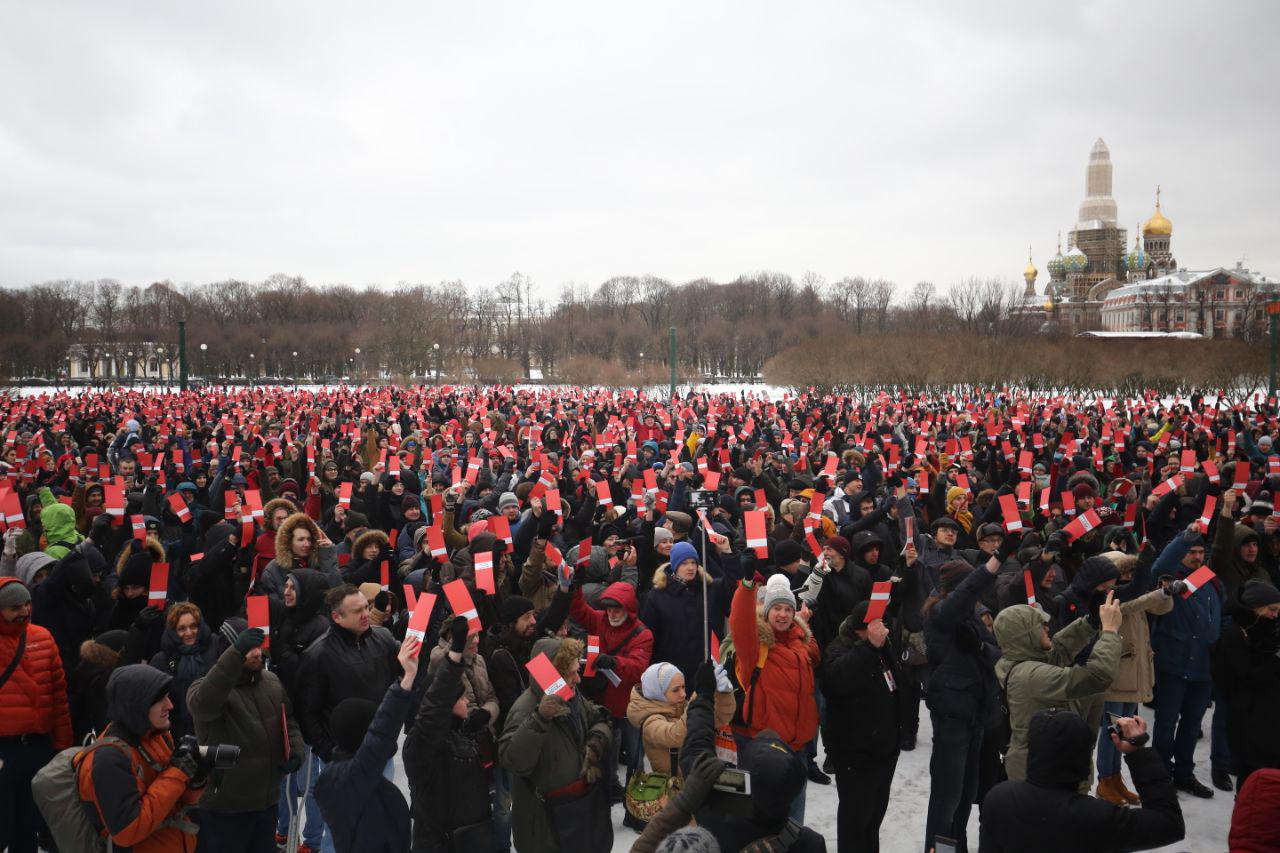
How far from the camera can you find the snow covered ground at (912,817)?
16.5 ft

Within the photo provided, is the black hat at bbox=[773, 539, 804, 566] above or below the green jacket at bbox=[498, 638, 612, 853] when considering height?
above

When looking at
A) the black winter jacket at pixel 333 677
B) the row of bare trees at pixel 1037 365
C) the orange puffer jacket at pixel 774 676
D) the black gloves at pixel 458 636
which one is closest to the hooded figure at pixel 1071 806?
the orange puffer jacket at pixel 774 676

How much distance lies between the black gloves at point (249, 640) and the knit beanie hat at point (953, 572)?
350 centimetres

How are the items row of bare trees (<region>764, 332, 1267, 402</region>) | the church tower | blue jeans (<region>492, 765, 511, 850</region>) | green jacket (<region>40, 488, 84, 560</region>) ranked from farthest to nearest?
the church tower < row of bare trees (<region>764, 332, 1267, 402</region>) < green jacket (<region>40, 488, 84, 560</region>) < blue jeans (<region>492, 765, 511, 850</region>)

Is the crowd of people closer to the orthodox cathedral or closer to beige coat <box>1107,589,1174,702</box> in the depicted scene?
beige coat <box>1107,589,1174,702</box>

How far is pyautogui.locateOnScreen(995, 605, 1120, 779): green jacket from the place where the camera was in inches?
157

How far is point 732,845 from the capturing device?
3.07m

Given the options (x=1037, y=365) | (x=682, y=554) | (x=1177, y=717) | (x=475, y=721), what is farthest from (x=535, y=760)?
(x=1037, y=365)

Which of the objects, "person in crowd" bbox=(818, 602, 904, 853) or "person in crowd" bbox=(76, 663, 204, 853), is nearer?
"person in crowd" bbox=(76, 663, 204, 853)

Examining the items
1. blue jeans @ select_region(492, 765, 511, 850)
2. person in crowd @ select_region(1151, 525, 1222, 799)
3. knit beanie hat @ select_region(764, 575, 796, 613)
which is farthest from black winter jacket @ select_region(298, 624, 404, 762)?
person in crowd @ select_region(1151, 525, 1222, 799)

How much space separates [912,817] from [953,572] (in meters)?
1.60

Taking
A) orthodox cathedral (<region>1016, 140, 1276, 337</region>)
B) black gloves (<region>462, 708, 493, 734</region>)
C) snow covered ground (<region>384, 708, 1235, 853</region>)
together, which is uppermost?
orthodox cathedral (<region>1016, 140, 1276, 337</region>)

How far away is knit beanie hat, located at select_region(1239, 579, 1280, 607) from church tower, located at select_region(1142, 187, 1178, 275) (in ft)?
384

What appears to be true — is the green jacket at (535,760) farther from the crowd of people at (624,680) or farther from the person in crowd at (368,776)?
the person in crowd at (368,776)
